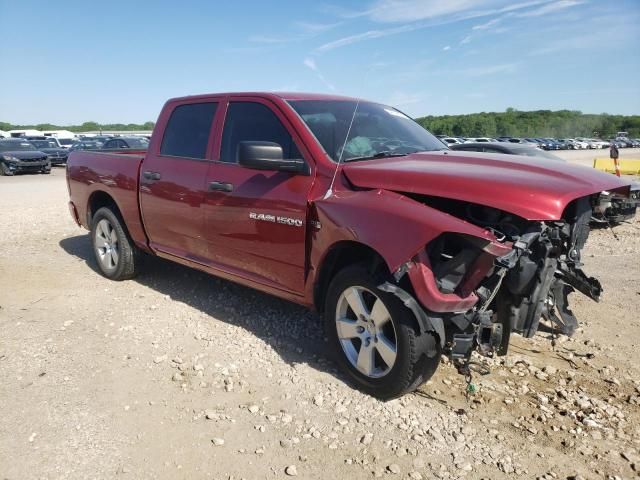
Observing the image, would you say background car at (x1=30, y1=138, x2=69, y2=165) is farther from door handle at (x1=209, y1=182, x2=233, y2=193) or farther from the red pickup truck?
door handle at (x1=209, y1=182, x2=233, y2=193)

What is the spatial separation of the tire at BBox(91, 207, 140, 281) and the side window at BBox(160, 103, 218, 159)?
3.92 ft

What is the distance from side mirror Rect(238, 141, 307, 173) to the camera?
3539 millimetres

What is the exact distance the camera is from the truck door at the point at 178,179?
14.8 feet

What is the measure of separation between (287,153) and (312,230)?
0.67 m

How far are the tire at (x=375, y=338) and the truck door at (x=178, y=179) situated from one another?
5.32ft

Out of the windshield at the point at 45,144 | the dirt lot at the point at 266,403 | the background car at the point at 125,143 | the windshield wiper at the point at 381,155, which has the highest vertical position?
the windshield wiper at the point at 381,155

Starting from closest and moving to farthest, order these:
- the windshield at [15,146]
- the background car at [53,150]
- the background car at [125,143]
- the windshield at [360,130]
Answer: the windshield at [360,130] < the background car at [125,143] < the windshield at [15,146] < the background car at [53,150]

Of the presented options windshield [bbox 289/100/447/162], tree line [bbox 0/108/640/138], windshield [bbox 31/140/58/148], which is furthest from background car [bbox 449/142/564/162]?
tree line [bbox 0/108/640/138]

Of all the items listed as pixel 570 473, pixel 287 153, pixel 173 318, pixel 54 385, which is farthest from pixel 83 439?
pixel 570 473

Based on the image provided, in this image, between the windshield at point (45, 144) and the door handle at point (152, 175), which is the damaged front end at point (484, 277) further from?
the windshield at point (45, 144)

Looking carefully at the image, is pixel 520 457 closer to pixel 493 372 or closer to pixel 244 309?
pixel 493 372

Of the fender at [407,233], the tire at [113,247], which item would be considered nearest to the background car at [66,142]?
the tire at [113,247]

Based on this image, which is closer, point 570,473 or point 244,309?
point 570,473

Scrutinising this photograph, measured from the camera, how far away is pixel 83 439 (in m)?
2.93
